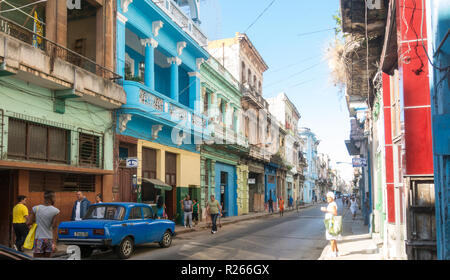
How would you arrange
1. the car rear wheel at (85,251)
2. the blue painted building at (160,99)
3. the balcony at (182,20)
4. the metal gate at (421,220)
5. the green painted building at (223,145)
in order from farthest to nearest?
the green painted building at (223,145), the balcony at (182,20), the blue painted building at (160,99), the car rear wheel at (85,251), the metal gate at (421,220)

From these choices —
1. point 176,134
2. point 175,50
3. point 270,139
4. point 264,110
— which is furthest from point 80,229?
point 270,139

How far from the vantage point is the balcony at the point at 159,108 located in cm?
1571

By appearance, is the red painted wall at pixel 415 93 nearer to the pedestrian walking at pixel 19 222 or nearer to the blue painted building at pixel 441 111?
the blue painted building at pixel 441 111

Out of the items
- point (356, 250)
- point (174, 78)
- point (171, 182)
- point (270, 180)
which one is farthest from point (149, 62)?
point (270, 180)

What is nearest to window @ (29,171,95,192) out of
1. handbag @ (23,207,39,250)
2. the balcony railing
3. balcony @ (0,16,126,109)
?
balcony @ (0,16,126,109)

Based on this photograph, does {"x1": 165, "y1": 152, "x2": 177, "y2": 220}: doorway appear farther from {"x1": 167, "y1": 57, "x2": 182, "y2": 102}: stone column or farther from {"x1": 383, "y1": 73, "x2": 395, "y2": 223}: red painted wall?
{"x1": 383, "y1": 73, "x2": 395, "y2": 223}: red painted wall

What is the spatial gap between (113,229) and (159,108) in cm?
874

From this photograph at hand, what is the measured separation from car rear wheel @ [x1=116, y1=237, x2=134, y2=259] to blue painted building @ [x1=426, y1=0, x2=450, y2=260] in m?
6.98

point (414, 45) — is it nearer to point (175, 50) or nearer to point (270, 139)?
point (175, 50)

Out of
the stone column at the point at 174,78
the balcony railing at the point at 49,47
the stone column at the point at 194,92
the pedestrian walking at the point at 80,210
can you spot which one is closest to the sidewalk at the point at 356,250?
the pedestrian walking at the point at 80,210

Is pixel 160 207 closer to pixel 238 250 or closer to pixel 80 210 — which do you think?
pixel 80 210

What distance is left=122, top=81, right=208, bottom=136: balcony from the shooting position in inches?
619

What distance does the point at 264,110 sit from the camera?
3788 cm

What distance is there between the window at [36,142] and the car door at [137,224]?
369cm
